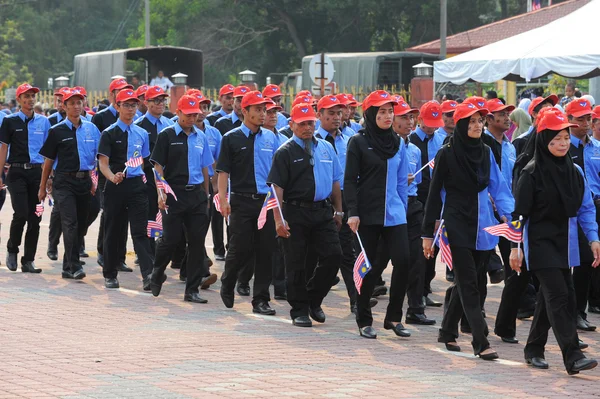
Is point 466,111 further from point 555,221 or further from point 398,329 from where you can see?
point 398,329

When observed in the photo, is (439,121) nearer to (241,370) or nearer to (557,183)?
(557,183)

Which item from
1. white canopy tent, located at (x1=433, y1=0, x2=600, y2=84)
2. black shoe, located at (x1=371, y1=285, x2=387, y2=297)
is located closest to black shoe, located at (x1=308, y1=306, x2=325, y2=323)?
black shoe, located at (x1=371, y1=285, x2=387, y2=297)

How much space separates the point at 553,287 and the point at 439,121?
4.19 meters

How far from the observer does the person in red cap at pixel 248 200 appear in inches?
456

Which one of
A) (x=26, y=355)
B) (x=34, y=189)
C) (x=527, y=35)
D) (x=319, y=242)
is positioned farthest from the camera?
(x=527, y=35)

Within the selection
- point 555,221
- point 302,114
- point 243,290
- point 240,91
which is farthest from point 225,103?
point 555,221

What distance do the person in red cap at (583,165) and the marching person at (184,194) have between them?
3736mm

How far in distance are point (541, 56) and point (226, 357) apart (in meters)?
8.76

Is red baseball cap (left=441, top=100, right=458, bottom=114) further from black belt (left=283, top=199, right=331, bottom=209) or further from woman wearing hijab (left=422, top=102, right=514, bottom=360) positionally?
woman wearing hijab (left=422, top=102, right=514, bottom=360)

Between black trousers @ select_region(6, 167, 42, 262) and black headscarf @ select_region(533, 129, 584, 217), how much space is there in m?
7.52

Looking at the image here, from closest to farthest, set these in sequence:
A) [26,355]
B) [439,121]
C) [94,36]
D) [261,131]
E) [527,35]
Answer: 1. [26,355]
2. [261,131]
3. [439,121]
4. [527,35]
5. [94,36]

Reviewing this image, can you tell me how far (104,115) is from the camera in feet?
49.8

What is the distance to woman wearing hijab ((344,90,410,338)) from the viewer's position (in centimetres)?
1013

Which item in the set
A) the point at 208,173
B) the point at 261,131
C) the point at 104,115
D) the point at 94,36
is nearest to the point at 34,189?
the point at 104,115
